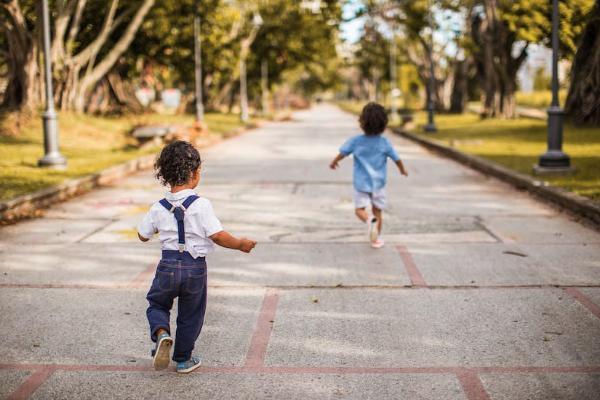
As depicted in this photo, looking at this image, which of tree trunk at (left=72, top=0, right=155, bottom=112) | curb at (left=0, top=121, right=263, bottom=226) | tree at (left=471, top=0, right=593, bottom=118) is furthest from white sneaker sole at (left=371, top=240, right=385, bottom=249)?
tree trunk at (left=72, top=0, right=155, bottom=112)

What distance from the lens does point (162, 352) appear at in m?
4.08

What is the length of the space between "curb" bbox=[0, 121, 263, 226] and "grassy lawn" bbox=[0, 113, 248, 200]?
25 cm

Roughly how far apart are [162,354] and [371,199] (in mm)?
4134

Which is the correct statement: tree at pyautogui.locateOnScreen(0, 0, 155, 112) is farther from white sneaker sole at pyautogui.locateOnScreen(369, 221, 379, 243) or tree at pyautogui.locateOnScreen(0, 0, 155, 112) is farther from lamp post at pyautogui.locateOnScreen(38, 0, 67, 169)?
white sneaker sole at pyautogui.locateOnScreen(369, 221, 379, 243)

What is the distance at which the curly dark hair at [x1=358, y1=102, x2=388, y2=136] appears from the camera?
7586mm

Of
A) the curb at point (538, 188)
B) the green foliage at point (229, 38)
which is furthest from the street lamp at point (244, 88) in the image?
the curb at point (538, 188)

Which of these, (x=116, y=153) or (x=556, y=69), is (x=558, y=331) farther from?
(x=116, y=153)

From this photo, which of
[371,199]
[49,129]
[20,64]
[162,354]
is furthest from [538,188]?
[20,64]

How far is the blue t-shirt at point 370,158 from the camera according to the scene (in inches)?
306

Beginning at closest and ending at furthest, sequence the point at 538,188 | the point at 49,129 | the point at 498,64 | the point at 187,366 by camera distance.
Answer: the point at 187,366, the point at 538,188, the point at 49,129, the point at 498,64

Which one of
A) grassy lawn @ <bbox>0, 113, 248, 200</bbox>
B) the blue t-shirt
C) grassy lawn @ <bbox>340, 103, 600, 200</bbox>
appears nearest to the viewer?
the blue t-shirt

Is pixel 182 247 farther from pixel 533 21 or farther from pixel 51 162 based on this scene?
pixel 533 21

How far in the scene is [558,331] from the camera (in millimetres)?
4863

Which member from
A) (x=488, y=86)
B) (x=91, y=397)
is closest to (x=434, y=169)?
(x=91, y=397)
